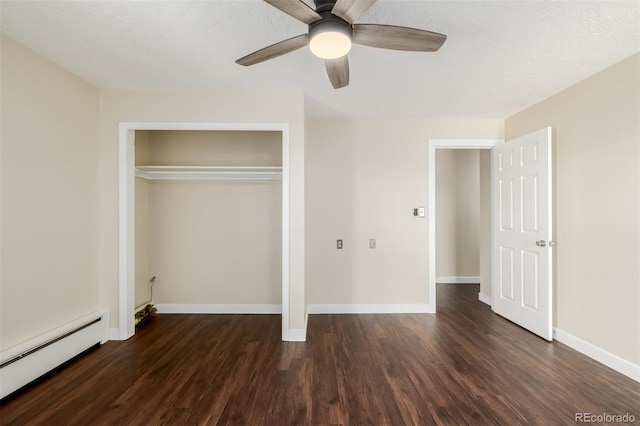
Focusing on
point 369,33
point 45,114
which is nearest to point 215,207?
point 45,114

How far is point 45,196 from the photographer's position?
2424mm

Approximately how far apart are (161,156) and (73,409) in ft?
9.13

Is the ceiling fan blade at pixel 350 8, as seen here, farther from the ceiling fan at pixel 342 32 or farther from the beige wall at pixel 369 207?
the beige wall at pixel 369 207

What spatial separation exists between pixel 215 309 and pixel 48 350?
5.59ft

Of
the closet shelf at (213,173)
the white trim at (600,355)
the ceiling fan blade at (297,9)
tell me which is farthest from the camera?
the closet shelf at (213,173)

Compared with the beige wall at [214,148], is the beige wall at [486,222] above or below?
below

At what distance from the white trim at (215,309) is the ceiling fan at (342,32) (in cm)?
306

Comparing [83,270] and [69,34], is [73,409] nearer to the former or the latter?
[83,270]

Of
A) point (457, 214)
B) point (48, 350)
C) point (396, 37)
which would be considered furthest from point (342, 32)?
point (457, 214)

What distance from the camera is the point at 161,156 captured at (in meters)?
3.83

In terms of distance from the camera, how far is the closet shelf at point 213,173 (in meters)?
3.58

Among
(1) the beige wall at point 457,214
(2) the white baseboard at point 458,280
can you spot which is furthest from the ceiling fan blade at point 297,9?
(2) the white baseboard at point 458,280

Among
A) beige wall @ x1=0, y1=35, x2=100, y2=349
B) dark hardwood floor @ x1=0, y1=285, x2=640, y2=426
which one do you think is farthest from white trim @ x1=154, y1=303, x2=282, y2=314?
beige wall @ x1=0, y1=35, x2=100, y2=349

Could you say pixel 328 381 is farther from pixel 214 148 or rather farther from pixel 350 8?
→ pixel 214 148
